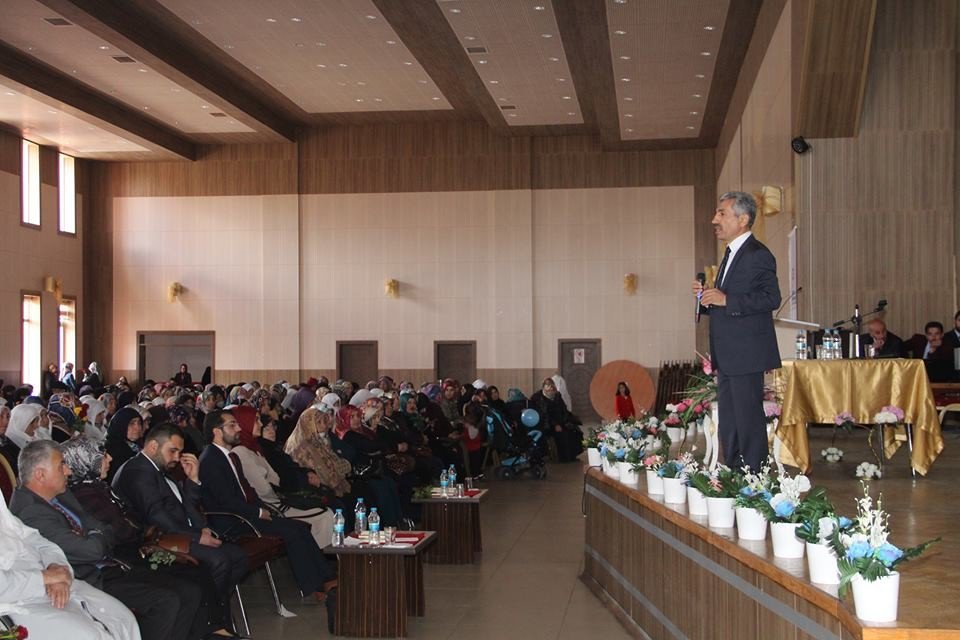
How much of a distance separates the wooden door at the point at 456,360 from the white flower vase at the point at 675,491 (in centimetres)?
1814

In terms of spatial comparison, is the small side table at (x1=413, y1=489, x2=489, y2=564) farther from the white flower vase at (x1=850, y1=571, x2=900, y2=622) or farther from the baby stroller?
the white flower vase at (x1=850, y1=571, x2=900, y2=622)

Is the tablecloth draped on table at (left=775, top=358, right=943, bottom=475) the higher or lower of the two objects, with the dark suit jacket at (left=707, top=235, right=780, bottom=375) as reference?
lower

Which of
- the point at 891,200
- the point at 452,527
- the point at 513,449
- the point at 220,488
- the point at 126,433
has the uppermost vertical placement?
the point at 891,200

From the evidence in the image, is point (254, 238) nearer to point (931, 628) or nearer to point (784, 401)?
point (784, 401)

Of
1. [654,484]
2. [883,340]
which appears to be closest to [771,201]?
[883,340]

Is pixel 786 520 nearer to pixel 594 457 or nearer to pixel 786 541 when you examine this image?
pixel 786 541

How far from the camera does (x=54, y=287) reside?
22.6 metres

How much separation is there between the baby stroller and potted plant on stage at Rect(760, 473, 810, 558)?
10.9 meters

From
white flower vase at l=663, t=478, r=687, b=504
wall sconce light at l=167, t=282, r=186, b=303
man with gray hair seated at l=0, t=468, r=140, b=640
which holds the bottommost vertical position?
man with gray hair seated at l=0, t=468, r=140, b=640

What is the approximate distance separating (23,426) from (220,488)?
262 cm

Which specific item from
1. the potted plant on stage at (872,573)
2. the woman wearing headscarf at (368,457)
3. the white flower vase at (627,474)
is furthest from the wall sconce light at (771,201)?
the potted plant on stage at (872,573)

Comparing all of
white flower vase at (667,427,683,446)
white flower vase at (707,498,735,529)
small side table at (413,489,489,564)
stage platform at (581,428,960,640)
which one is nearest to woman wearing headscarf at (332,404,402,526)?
small side table at (413,489,489,564)

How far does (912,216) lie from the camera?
11.4 meters

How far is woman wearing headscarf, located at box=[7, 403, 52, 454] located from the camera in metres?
8.77
